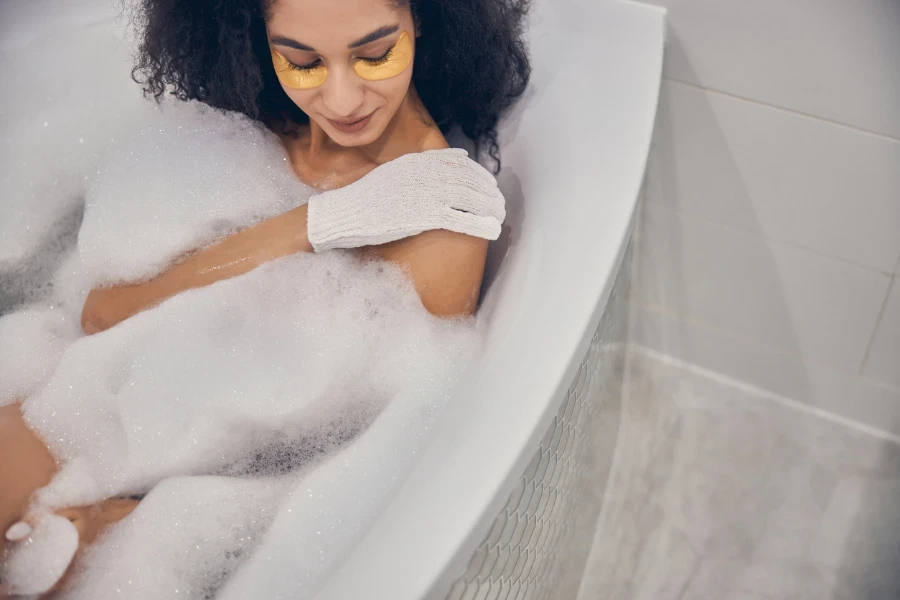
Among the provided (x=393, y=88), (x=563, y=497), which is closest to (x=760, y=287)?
(x=563, y=497)

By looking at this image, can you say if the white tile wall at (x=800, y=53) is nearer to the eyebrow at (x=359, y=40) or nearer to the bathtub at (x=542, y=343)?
the bathtub at (x=542, y=343)

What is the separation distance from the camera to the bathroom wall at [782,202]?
3.34 feet

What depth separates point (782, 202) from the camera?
118 centimetres

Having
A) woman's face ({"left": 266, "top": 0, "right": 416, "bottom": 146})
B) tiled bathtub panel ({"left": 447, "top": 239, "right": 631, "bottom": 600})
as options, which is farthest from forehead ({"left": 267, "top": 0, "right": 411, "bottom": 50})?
tiled bathtub panel ({"left": 447, "top": 239, "right": 631, "bottom": 600})

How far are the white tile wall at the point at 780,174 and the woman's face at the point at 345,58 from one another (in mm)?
476

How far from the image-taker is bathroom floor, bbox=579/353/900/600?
123 centimetres

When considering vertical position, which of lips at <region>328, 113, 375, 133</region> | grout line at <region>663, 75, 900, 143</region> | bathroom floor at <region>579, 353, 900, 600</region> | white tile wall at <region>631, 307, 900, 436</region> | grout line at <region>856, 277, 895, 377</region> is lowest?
bathroom floor at <region>579, 353, 900, 600</region>

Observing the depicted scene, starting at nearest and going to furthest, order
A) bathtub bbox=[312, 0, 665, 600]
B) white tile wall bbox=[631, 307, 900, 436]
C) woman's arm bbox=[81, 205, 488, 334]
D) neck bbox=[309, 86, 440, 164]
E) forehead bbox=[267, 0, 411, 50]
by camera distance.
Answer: bathtub bbox=[312, 0, 665, 600]
forehead bbox=[267, 0, 411, 50]
woman's arm bbox=[81, 205, 488, 334]
neck bbox=[309, 86, 440, 164]
white tile wall bbox=[631, 307, 900, 436]

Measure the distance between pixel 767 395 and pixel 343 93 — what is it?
102 cm

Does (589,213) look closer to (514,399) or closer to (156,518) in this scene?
(514,399)

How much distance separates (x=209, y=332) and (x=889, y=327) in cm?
104

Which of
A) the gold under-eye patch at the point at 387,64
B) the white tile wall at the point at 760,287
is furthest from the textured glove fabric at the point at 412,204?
the white tile wall at the point at 760,287

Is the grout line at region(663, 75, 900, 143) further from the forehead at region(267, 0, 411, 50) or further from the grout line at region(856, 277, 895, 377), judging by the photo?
the forehead at region(267, 0, 411, 50)

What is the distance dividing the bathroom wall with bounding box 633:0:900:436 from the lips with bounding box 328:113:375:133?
488mm
